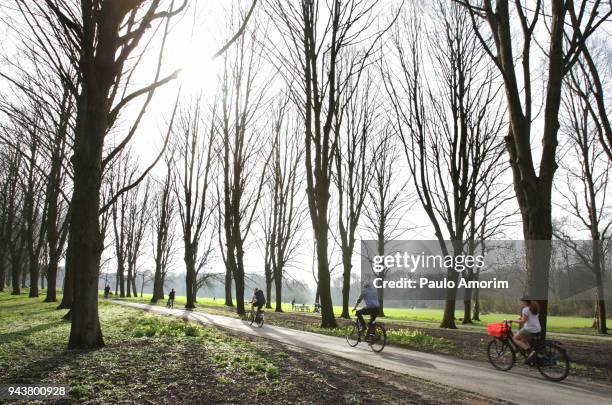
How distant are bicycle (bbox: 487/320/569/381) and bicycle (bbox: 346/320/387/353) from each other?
291cm

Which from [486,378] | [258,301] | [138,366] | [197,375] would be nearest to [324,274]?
[258,301]

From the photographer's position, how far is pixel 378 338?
1242cm

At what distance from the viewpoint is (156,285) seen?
42719 mm

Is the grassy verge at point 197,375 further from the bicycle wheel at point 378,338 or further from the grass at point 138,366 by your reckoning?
the bicycle wheel at point 378,338

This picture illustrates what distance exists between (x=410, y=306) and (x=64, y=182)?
2613 inches

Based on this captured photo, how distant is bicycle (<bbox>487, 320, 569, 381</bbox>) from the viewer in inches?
349

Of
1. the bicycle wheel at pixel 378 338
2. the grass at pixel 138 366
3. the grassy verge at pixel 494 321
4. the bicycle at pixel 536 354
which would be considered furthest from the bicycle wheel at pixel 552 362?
the grassy verge at pixel 494 321

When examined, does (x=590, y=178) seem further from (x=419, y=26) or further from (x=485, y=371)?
(x=485, y=371)

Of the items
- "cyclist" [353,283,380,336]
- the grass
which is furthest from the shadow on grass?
"cyclist" [353,283,380,336]

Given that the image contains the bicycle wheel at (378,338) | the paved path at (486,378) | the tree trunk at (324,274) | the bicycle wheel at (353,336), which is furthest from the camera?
the tree trunk at (324,274)

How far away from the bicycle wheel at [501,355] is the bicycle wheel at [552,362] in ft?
2.67

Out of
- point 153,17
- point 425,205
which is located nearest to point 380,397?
point 153,17

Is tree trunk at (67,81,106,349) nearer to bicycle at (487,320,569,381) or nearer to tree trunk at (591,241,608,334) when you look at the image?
bicycle at (487,320,569,381)

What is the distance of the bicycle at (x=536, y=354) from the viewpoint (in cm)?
887
